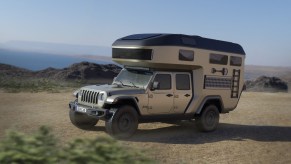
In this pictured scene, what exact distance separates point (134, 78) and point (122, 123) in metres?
1.74

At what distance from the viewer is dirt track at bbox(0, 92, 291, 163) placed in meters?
10.7

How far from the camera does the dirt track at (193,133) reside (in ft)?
35.1

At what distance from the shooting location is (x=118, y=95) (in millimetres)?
11680

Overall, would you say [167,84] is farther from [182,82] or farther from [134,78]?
[134,78]

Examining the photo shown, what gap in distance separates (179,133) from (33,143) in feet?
32.1

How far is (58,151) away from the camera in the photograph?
405 cm

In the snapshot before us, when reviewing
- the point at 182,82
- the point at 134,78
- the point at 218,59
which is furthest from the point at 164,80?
the point at 218,59

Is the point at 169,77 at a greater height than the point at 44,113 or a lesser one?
greater

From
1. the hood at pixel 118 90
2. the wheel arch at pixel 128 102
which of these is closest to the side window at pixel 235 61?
the hood at pixel 118 90

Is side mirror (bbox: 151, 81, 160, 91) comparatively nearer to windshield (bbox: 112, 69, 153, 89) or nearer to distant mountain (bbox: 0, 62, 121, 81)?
windshield (bbox: 112, 69, 153, 89)

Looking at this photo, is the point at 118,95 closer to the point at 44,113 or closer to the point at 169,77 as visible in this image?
the point at 169,77

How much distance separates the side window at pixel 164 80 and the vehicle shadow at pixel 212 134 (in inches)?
55.2

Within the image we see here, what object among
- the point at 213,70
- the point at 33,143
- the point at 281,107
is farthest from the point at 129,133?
the point at 281,107

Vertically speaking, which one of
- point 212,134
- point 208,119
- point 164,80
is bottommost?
point 212,134
